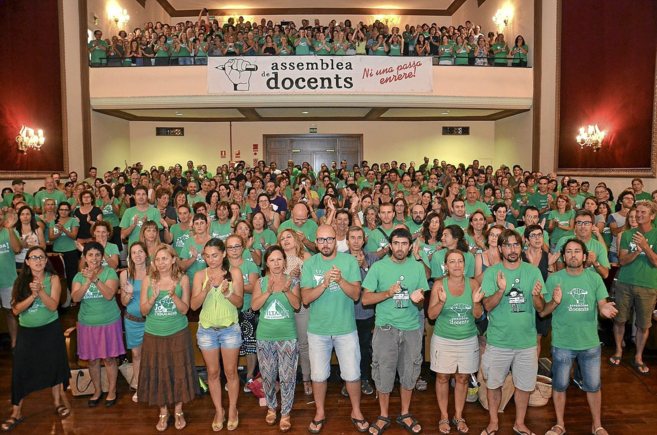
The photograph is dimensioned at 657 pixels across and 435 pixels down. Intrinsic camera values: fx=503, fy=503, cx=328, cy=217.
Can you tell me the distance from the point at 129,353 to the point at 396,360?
3188 mm

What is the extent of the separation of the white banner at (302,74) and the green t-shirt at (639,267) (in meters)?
8.50

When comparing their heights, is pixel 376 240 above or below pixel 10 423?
above

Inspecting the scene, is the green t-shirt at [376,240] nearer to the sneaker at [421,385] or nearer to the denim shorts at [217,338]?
the sneaker at [421,385]

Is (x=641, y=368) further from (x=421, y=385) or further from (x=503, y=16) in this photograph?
(x=503, y=16)

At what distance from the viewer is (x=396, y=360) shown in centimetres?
430

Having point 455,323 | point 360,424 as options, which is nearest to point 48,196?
point 360,424

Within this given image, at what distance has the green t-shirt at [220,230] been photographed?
6281 millimetres

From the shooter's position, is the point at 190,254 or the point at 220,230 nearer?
the point at 190,254

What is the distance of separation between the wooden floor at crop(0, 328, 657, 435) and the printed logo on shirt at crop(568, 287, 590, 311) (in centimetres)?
116

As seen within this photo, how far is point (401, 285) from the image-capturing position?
4.20 m

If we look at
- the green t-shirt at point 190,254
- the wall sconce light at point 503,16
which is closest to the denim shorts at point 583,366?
the green t-shirt at point 190,254

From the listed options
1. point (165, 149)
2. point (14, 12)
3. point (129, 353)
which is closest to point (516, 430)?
point (129, 353)

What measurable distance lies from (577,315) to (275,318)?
2478 mm

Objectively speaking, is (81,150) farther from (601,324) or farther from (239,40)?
(601,324)
